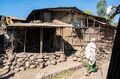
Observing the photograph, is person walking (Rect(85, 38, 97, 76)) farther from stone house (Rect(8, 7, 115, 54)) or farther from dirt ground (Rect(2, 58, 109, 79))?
stone house (Rect(8, 7, 115, 54))

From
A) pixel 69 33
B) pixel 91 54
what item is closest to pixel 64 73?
pixel 91 54

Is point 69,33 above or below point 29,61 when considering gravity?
above

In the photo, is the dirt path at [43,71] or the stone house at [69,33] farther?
the stone house at [69,33]

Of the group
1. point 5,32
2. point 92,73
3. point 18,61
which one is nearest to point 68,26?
point 18,61

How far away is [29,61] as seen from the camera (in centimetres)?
2120

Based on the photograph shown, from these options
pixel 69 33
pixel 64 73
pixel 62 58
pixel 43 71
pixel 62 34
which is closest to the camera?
pixel 64 73

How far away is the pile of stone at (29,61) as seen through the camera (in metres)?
21.1

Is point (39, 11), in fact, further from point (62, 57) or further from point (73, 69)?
point (73, 69)

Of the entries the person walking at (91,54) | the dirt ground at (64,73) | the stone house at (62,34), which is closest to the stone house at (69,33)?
the stone house at (62,34)

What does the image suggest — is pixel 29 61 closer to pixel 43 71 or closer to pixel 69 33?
pixel 43 71

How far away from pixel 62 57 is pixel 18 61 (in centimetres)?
365

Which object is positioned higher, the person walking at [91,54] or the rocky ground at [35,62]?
the person walking at [91,54]

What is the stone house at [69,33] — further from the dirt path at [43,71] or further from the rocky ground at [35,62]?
the dirt path at [43,71]

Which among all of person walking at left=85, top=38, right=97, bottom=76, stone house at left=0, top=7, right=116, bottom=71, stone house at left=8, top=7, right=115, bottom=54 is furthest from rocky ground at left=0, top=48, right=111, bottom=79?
person walking at left=85, top=38, right=97, bottom=76
